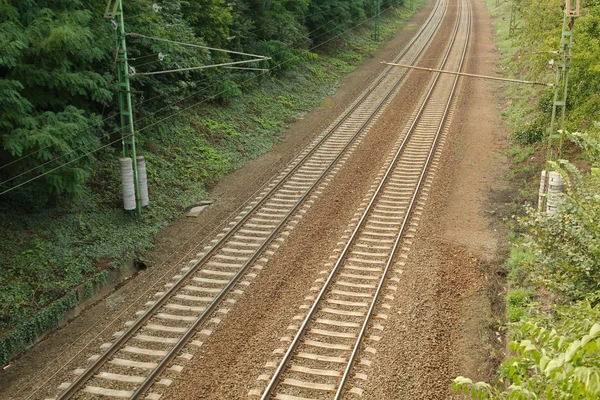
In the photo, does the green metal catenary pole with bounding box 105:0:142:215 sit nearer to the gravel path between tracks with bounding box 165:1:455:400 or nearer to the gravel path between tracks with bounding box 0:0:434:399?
the gravel path between tracks with bounding box 0:0:434:399

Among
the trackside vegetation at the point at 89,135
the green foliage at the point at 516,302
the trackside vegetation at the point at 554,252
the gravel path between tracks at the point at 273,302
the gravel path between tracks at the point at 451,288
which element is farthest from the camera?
the trackside vegetation at the point at 89,135

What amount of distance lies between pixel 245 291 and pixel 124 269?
3825 mm

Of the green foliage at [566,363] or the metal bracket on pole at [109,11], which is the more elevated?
the metal bracket on pole at [109,11]

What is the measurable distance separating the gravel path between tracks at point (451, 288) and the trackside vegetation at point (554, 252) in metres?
0.56

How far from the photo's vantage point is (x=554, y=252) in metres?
9.71

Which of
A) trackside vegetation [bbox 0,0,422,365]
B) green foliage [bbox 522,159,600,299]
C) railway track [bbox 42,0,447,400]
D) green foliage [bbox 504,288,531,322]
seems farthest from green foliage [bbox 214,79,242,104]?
green foliage [bbox 522,159,600,299]

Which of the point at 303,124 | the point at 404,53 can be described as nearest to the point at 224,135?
the point at 303,124

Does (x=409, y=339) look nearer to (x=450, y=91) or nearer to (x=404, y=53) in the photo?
(x=450, y=91)

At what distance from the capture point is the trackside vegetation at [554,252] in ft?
12.4

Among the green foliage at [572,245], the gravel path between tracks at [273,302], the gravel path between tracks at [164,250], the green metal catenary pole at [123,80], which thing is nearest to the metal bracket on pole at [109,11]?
the green metal catenary pole at [123,80]

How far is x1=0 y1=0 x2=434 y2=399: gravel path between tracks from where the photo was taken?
1148cm

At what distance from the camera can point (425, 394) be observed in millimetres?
10242

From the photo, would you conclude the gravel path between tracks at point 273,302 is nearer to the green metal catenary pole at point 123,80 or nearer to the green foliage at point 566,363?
the green metal catenary pole at point 123,80

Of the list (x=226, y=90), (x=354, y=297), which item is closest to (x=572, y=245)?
(x=354, y=297)
